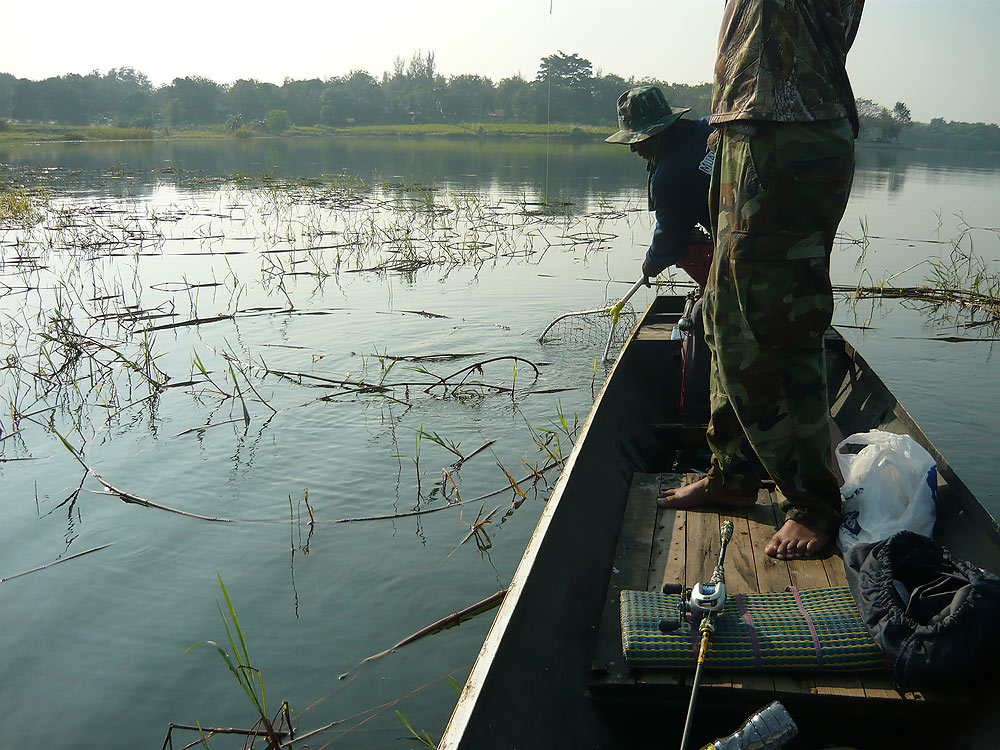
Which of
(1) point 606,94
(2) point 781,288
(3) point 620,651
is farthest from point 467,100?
(3) point 620,651

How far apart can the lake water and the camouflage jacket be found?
7.50 ft

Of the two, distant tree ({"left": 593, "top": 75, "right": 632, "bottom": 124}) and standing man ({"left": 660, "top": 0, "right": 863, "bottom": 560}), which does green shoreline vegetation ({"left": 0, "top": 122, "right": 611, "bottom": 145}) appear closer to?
distant tree ({"left": 593, "top": 75, "right": 632, "bottom": 124})

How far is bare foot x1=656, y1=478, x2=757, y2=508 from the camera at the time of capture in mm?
2959

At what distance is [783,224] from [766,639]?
1236mm

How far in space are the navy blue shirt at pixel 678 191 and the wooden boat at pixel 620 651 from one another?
106 cm

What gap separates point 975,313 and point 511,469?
616 centimetres

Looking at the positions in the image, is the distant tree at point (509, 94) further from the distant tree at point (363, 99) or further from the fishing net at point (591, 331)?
the fishing net at point (591, 331)

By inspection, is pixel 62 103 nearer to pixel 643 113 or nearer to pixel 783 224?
pixel 643 113

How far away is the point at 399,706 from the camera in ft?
9.36

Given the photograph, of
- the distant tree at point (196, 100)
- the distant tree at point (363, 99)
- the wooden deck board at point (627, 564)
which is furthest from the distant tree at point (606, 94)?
the wooden deck board at point (627, 564)

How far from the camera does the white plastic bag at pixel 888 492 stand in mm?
2529

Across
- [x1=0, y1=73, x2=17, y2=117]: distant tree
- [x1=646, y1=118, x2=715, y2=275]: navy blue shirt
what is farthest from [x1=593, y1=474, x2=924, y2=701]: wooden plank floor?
[x1=0, y1=73, x2=17, y2=117]: distant tree

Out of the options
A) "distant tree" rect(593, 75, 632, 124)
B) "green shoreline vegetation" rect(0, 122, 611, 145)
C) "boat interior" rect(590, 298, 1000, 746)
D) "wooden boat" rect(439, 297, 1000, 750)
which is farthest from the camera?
"distant tree" rect(593, 75, 632, 124)

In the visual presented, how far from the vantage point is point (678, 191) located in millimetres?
3682
